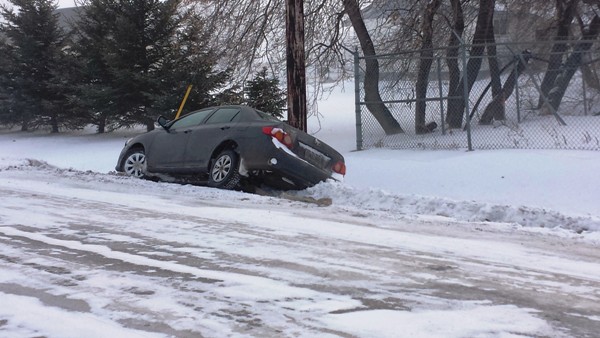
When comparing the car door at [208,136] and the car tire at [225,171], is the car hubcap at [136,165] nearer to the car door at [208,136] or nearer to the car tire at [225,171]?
the car door at [208,136]

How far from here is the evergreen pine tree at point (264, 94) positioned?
18.2 metres

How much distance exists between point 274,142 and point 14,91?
1884 cm

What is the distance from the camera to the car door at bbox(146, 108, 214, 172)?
34.1 ft

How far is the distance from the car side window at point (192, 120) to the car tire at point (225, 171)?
1089 mm

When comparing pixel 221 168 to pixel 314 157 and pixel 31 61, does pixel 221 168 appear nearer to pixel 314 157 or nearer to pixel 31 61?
pixel 314 157

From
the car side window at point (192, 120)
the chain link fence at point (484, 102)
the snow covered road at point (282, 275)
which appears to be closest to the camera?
the snow covered road at point (282, 275)

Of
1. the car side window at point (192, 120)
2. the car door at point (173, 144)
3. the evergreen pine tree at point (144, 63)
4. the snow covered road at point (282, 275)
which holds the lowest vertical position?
the snow covered road at point (282, 275)

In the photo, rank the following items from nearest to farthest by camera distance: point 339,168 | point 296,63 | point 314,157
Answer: point 314,157, point 339,168, point 296,63

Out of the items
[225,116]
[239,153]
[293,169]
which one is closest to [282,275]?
[293,169]

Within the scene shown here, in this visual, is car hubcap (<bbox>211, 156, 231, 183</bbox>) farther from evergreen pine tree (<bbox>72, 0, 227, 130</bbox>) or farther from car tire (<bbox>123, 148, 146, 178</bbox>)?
evergreen pine tree (<bbox>72, 0, 227, 130</bbox>)

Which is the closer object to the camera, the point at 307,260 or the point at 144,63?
the point at 307,260

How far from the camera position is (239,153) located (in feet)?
30.8

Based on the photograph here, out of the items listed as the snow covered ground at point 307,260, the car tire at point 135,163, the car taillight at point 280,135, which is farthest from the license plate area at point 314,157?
the car tire at point 135,163

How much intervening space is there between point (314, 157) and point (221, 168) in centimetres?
153
